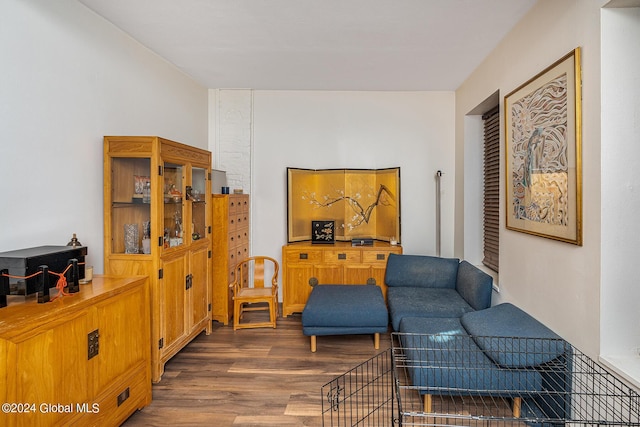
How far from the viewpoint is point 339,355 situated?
3.27 m

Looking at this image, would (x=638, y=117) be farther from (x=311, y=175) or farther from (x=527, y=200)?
(x=311, y=175)

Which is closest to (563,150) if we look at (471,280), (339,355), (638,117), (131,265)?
(638,117)

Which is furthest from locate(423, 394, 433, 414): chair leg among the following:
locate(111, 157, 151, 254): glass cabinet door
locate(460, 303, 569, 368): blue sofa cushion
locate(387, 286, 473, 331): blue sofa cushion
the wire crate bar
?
locate(111, 157, 151, 254): glass cabinet door

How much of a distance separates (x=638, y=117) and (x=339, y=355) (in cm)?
277

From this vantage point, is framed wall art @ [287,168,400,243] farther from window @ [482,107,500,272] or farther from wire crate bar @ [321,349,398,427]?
wire crate bar @ [321,349,398,427]

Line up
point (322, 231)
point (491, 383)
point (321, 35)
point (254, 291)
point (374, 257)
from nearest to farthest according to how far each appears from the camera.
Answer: point (491, 383) < point (321, 35) < point (254, 291) < point (374, 257) < point (322, 231)

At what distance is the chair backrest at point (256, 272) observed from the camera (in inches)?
163

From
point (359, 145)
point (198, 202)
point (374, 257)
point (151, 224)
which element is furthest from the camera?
point (359, 145)

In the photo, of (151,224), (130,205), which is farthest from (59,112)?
(151,224)

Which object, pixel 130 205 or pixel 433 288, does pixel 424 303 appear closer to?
pixel 433 288

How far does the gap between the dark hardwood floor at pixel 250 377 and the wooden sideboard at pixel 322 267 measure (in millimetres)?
479

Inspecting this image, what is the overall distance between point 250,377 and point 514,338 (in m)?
2.01

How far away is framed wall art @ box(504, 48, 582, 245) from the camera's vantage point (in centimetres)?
207

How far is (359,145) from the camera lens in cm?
476
